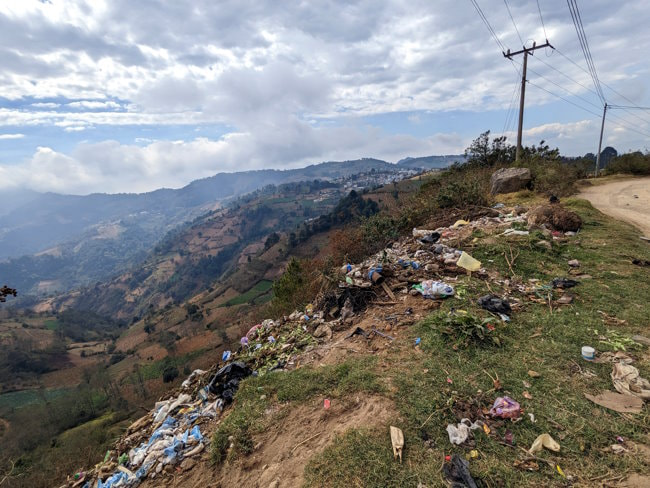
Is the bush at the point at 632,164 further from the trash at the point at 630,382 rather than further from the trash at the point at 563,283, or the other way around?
the trash at the point at 630,382

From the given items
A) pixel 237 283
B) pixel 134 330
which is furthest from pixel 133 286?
pixel 237 283

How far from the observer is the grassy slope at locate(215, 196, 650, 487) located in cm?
261

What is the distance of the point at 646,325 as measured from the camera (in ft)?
13.7

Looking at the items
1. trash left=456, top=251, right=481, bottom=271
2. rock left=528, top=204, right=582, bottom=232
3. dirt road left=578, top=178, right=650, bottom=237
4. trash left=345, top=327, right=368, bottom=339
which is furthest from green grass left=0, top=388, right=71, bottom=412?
dirt road left=578, top=178, right=650, bottom=237

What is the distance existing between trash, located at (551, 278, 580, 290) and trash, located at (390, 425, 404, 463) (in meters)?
4.50

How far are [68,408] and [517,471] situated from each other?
148 feet

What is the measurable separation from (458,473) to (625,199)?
15970mm

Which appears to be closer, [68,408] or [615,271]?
[615,271]

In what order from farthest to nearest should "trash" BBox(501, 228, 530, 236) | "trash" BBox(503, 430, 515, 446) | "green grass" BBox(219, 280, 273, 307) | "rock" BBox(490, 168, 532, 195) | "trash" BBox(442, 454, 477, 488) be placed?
"green grass" BBox(219, 280, 273, 307)
"rock" BBox(490, 168, 532, 195)
"trash" BBox(501, 228, 530, 236)
"trash" BBox(503, 430, 515, 446)
"trash" BBox(442, 454, 477, 488)

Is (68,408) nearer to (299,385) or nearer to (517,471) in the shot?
(299,385)

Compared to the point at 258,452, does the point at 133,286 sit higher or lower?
lower

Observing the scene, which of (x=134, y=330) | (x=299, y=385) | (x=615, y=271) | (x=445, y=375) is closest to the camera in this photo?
(x=445, y=375)

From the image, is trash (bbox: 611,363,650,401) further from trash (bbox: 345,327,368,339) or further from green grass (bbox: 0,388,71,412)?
green grass (bbox: 0,388,71,412)

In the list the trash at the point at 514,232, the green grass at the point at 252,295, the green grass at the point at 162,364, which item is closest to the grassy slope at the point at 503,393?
the trash at the point at 514,232
